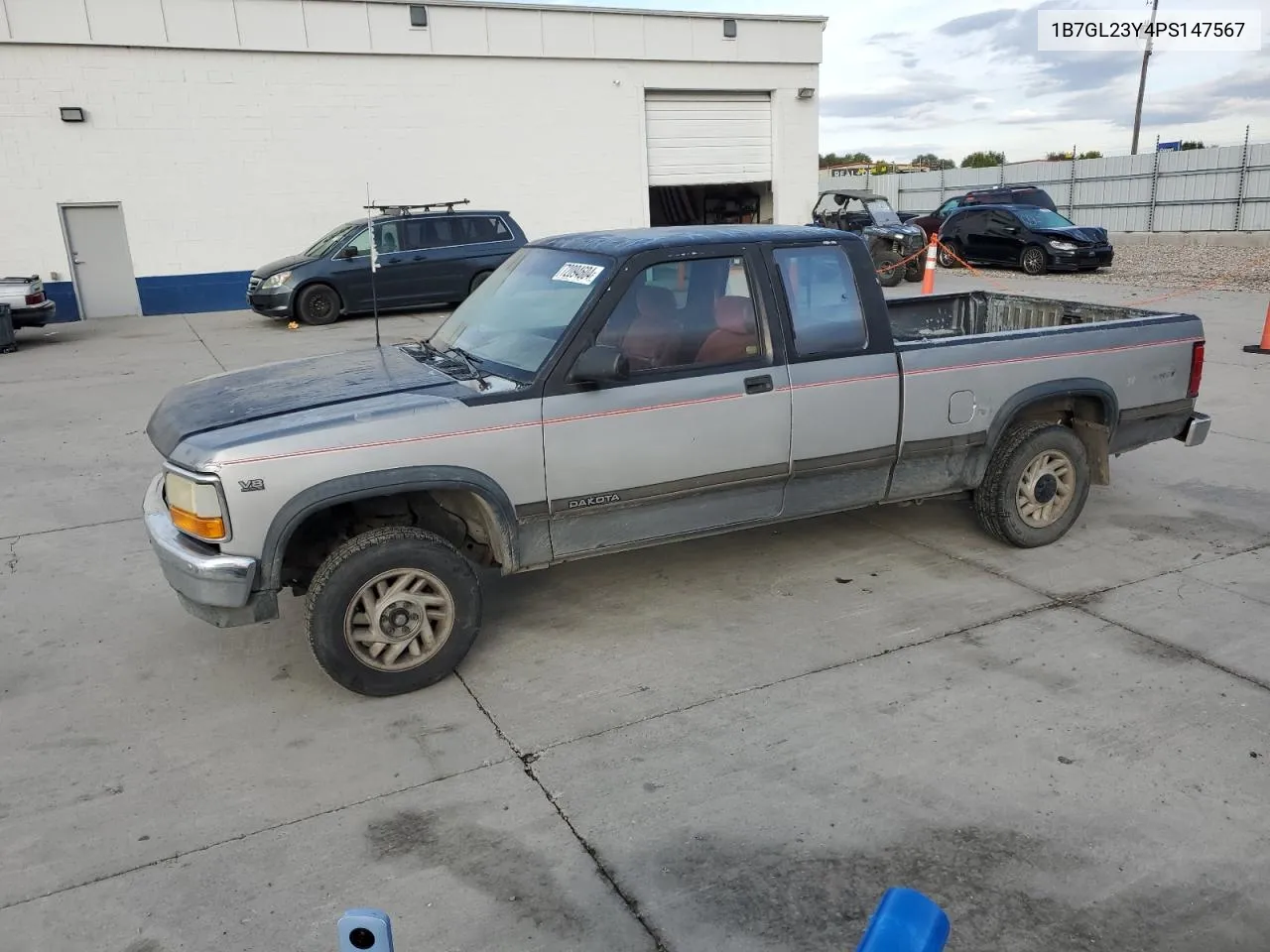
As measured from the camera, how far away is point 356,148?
744 inches

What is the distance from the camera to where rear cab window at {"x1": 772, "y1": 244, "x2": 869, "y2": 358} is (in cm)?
459

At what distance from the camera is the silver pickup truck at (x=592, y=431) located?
3.77 m

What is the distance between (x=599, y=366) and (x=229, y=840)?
217cm

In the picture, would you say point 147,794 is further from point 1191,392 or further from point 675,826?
point 1191,392

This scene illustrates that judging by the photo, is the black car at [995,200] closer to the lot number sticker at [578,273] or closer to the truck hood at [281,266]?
the truck hood at [281,266]

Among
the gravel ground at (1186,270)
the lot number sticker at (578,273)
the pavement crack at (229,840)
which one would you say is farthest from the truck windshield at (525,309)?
the gravel ground at (1186,270)

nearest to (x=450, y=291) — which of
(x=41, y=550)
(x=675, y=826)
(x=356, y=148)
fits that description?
(x=356, y=148)

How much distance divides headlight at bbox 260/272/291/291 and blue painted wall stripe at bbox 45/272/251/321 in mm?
3663

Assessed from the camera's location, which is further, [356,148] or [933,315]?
[356,148]

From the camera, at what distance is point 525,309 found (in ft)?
15.1

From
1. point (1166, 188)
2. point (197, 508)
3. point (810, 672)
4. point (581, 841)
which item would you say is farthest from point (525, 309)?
point (1166, 188)

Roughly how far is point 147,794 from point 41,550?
3093 mm

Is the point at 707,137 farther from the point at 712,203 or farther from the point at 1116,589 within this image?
the point at 1116,589

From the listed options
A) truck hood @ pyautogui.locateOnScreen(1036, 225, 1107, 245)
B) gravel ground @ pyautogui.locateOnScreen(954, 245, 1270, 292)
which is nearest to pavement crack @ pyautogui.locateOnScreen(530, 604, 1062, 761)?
gravel ground @ pyautogui.locateOnScreen(954, 245, 1270, 292)
